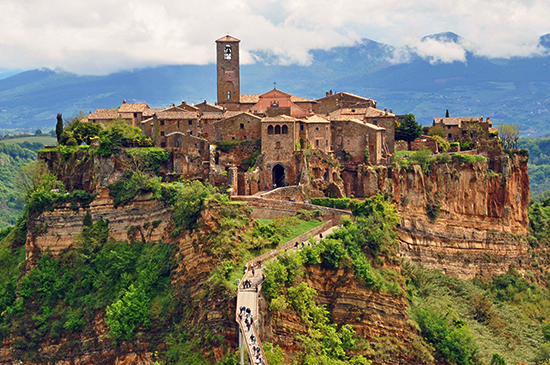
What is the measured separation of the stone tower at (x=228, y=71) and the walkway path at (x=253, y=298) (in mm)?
29312

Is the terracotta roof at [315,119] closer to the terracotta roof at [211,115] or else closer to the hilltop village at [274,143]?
the hilltop village at [274,143]

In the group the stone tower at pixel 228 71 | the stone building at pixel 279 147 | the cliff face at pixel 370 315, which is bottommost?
the cliff face at pixel 370 315

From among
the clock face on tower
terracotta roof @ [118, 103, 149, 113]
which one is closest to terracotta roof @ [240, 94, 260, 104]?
the clock face on tower

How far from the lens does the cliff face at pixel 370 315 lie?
61.0m

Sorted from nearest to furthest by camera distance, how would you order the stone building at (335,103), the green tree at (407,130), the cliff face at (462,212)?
the cliff face at (462,212) → the green tree at (407,130) → the stone building at (335,103)

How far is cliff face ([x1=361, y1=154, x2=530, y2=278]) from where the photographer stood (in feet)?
258

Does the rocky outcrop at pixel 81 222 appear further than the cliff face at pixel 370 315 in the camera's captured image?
Yes

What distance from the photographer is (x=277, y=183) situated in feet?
256

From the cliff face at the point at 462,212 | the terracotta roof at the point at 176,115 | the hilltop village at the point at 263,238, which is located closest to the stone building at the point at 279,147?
the hilltop village at the point at 263,238

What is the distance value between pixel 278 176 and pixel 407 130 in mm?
17349

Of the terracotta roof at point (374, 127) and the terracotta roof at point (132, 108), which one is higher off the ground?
the terracotta roof at point (132, 108)

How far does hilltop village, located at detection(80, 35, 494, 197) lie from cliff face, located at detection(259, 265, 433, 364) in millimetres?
14991

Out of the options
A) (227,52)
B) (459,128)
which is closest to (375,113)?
(459,128)

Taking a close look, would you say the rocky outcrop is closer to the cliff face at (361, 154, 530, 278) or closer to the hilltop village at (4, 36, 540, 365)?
the hilltop village at (4, 36, 540, 365)
